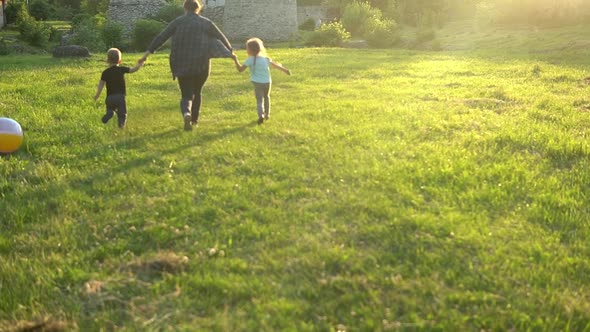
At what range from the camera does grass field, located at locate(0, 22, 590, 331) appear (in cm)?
328

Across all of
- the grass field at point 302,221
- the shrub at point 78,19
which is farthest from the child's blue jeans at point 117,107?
the shrub at point 78,19

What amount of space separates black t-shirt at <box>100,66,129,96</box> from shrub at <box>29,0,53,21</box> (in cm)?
5953

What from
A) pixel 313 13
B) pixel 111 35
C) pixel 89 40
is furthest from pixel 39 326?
pixel 313 13

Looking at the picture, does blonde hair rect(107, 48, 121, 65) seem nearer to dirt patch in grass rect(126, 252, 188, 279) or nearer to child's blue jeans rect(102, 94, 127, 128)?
child's blue jeans rect(102, 94, 127, 128)

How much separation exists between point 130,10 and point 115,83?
125ft

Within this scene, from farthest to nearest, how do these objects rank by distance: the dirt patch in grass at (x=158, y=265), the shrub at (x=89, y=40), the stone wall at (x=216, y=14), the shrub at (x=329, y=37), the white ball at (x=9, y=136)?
the stone wall at (x=216, y=14) → the shrub at (x=329, y=37) → the shrub at (x=89, y=40) → the white ball at (x=9, y=136) → the dirt patch in grass at (x=158, y=265)

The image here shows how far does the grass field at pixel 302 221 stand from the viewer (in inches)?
129

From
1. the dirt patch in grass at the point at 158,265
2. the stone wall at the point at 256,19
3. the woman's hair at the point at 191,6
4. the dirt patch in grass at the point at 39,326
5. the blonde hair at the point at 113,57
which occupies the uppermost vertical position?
the stone wall at the point at 256,19

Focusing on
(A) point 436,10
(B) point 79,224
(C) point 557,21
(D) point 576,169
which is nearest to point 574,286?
(D) point 576,169

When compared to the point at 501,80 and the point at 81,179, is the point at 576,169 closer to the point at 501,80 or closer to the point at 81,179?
the point at 81,179

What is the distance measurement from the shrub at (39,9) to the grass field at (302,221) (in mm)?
58539

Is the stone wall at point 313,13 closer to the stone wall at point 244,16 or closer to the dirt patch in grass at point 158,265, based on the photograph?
the stone wall at point 244,16

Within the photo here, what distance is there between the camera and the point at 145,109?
1000 cm

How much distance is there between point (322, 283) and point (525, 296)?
4.19 feet
